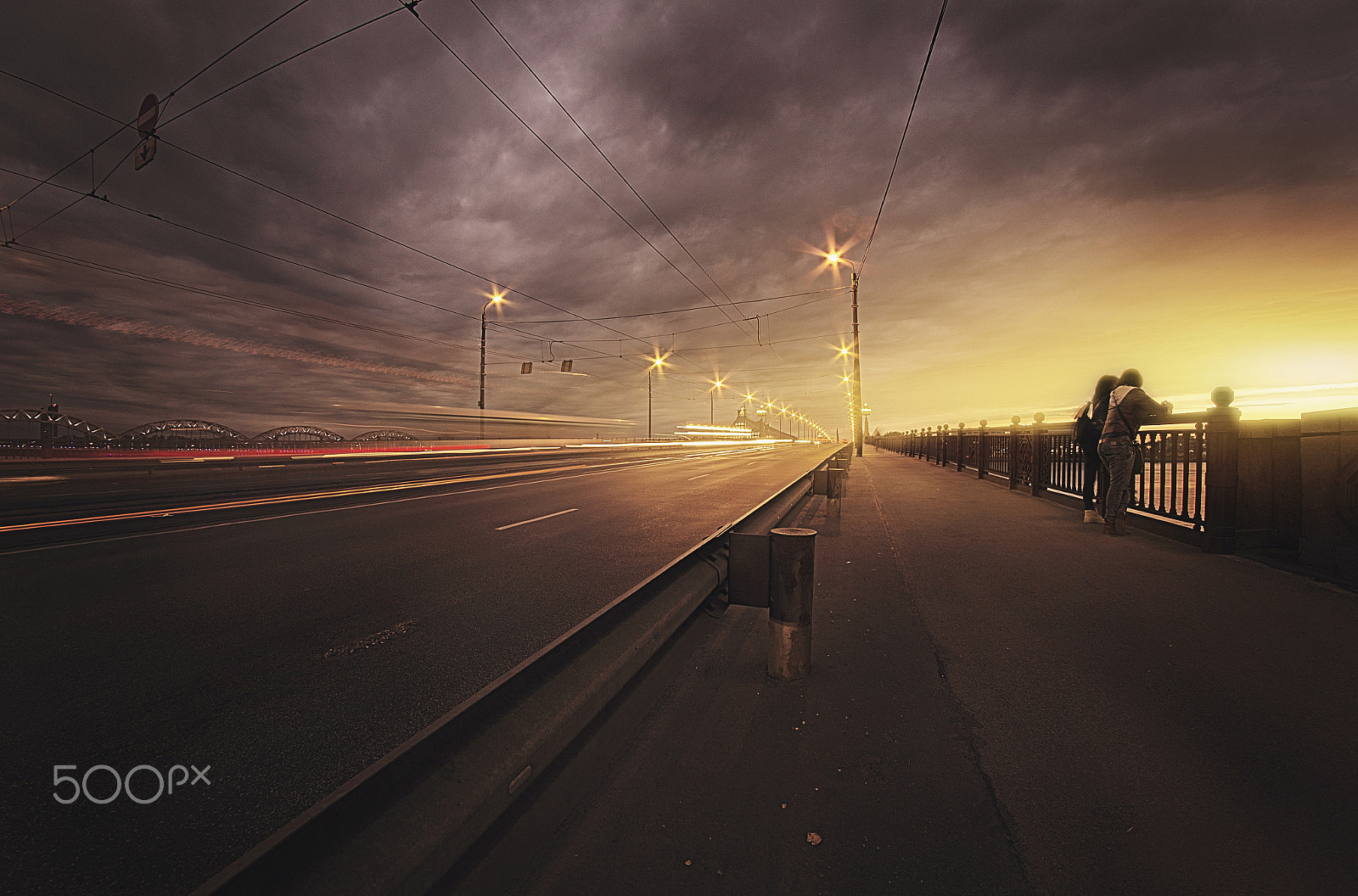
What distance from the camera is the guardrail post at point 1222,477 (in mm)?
6211

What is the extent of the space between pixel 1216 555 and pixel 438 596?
831 cm

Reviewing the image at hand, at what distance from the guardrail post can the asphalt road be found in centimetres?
613

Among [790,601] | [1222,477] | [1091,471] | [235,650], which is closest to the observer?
[790,601]

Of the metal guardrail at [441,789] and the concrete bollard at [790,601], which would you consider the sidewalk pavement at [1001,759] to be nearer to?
the concrete bollard at [790,601]

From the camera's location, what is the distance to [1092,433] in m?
8.47

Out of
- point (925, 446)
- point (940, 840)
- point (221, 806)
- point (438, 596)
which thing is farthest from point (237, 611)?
point (925, 446)

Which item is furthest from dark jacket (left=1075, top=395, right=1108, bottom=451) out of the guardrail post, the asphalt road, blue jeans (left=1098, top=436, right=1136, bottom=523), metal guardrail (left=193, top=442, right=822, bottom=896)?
metal guardrail (left=193, top=442, right=822, bottom=896)

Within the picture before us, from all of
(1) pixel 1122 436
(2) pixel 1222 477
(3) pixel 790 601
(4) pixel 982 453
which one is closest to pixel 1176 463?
(1) pixel 1122 436

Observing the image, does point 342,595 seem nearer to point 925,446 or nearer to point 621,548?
point 621,548

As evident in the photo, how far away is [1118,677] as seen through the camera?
10.4 feet

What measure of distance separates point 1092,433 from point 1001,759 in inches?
318

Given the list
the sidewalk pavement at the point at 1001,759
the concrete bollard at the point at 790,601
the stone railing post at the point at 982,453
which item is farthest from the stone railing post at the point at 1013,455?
the concrete bollard at the point at 790,601

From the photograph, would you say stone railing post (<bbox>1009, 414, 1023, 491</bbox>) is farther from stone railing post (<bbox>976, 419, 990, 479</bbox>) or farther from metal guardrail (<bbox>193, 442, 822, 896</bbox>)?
metal guardrail (<bbox>193, 442, 822, 896</bbox>)

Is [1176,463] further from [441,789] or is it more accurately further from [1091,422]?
[441,789]
